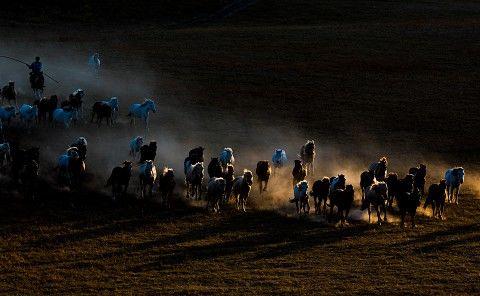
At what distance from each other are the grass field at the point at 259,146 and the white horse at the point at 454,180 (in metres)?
0.62

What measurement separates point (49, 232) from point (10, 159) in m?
6.81

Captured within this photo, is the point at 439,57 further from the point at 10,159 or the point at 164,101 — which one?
the point at 10,159

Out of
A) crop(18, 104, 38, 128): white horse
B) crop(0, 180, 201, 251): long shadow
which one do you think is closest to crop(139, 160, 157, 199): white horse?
crop(0, 180, 201, 251): long shadow

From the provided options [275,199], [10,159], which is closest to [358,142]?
[275,199]

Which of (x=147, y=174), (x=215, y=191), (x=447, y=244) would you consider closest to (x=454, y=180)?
(x=447, y=244)

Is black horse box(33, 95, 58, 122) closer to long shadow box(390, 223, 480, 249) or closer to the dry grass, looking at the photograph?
the dry grass

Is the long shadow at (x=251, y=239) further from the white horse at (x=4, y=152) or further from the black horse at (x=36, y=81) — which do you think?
the black horse at (x=36, y=81)

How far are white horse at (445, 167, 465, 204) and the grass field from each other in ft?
2.05

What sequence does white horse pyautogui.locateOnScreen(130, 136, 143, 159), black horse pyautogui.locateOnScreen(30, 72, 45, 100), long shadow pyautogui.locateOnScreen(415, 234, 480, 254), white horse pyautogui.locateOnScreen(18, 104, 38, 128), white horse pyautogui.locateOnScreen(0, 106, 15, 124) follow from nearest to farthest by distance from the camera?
long shadow pyautogui.locateOnScreen(415, 234, 480, 254) → white horse pyautogui.locateOnScreen(130, 136, 143, 159) → white horse pyautogui.locateOnScreen(0, 106, 15, 124) → white horse pyautogui.locateOnScreen(18, 104, 38, 128) → black horse pyautogui.locateOnScreen(30, 72, 45, 100)

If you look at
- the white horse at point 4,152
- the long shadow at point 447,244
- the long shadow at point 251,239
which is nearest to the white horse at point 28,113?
the white horse at point 4,152

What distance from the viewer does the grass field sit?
20688 millimetres

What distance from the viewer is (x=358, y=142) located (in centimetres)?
3619

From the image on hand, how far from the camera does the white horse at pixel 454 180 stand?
27.1 metres

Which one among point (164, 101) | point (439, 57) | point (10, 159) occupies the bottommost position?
point (10, 159)
